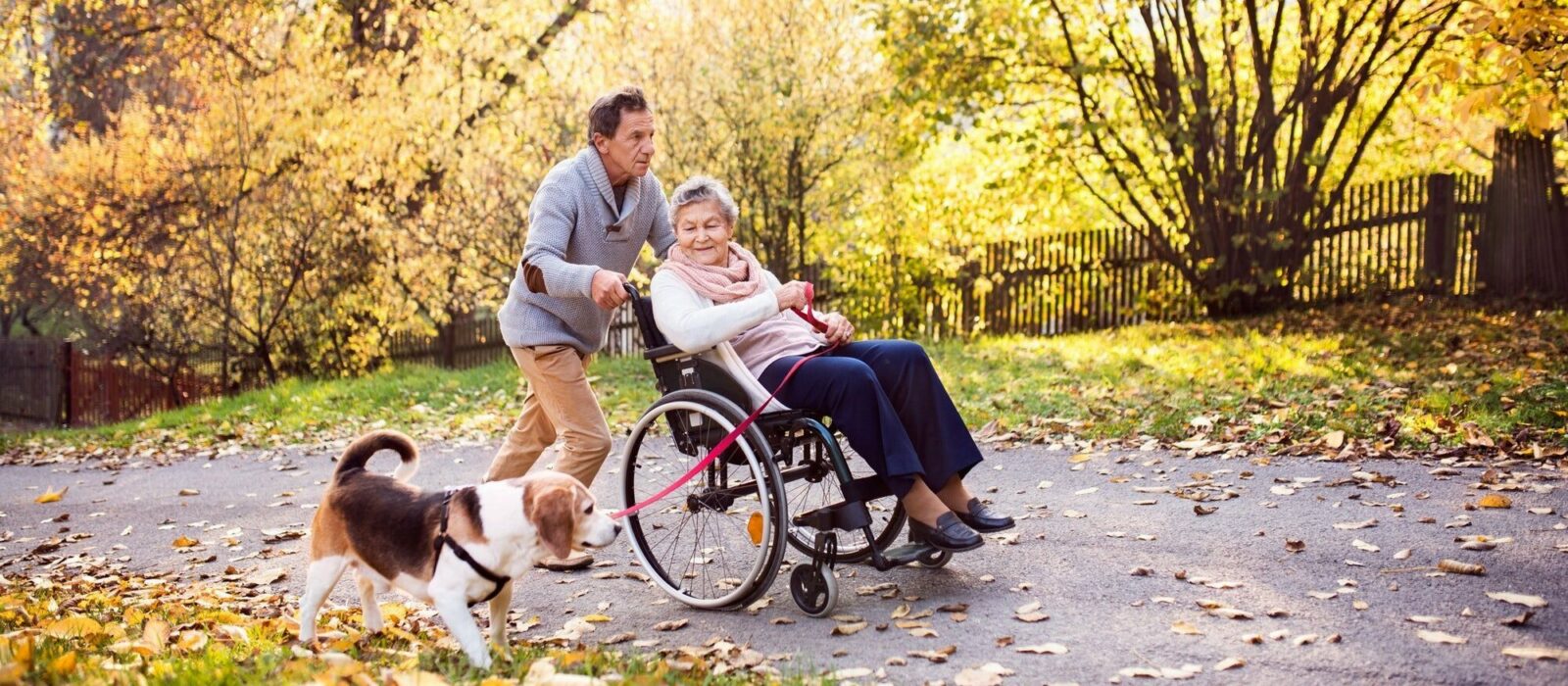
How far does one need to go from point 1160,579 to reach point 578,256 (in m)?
2.34

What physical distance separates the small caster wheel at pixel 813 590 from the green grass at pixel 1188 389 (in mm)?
Result: 3465

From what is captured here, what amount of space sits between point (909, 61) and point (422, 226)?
5604 millimetres

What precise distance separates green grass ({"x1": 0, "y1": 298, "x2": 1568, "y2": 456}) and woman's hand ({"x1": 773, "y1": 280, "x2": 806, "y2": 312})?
11.7 ft

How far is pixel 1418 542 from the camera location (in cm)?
447

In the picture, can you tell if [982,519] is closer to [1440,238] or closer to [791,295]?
[791,295]

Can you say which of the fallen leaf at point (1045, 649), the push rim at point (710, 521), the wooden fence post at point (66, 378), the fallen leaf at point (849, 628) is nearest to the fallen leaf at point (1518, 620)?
the fallen leaf at point (1045, 649)

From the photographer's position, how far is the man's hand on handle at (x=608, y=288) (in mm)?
4035

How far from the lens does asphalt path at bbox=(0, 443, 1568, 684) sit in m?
3.45

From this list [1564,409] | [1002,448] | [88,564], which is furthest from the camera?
[1002,448]

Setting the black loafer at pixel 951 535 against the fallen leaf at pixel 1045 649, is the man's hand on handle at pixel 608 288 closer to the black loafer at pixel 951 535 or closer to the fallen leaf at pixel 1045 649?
the black loafer at pixel 951 535

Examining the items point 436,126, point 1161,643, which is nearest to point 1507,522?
point 1161,643

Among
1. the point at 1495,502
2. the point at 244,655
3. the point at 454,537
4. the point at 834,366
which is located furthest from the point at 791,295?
the point at 1495,502

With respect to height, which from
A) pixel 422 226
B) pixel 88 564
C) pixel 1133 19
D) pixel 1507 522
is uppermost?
pixel 1133 19

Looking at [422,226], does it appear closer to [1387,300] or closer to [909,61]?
[909,61]
